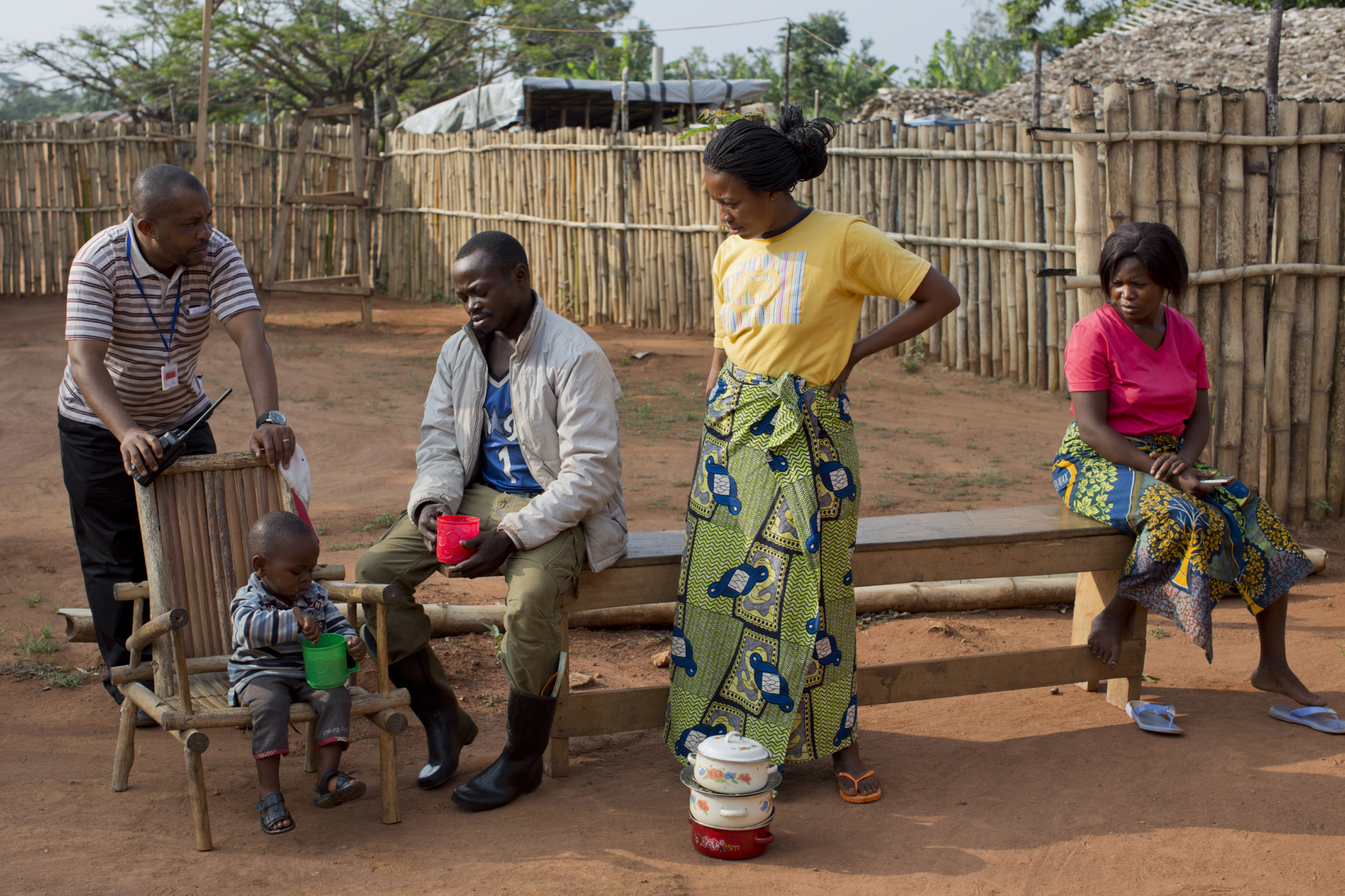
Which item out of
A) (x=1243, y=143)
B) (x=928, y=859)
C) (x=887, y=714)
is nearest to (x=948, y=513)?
(x=887, y=714)

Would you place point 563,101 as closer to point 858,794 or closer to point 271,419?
point 271,419

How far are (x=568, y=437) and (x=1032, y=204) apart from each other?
718cm

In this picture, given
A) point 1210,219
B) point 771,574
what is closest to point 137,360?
point 771,574

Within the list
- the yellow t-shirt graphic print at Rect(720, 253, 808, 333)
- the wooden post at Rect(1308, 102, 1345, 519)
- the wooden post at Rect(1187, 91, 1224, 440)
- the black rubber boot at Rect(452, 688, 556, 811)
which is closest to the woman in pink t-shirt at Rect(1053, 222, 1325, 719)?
the yellow t-shirt graphic print at Rect(720, 253, 808, 333)

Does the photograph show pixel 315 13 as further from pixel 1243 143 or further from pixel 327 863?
pixel 327 863

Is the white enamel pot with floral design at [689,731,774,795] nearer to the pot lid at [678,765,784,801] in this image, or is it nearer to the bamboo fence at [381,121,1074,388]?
the pot lid at [678,765,784,801]

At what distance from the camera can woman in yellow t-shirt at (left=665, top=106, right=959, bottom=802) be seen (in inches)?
122

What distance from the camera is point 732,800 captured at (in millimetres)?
2879

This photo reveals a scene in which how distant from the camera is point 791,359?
3141 millimetres

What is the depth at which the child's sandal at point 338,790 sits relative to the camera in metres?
3.02

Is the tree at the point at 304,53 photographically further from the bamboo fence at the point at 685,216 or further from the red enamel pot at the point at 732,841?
the red enamel pot at the point at 732,841

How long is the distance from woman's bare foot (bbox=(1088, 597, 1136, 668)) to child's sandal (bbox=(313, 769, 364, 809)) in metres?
2.48

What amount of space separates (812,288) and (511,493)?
1.13 m

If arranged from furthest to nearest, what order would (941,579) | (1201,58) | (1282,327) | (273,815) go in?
1. (1201,58)
2. (1282,327)
3. (941,579)
4. (273,815)
